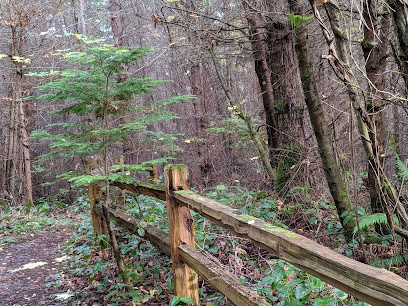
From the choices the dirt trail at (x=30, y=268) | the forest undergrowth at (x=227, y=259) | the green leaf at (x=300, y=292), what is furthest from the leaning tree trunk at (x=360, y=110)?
the dirt trail at (x=30, y=268)

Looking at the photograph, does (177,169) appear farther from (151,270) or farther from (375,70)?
(375,70)

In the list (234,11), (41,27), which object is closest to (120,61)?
(234,11)

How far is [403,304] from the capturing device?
1.20 meters

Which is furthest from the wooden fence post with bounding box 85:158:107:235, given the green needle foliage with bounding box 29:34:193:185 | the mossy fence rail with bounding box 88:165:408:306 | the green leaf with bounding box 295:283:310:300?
the green leaf with bounding box 295:283:310:300

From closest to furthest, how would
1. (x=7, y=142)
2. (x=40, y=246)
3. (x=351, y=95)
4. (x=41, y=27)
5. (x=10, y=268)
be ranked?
1. (x=351, y=95)
2. (x=10, y=268)
3. (x=40, y=246)
4. (x=41, y=27)
5. (x=7, y=142)

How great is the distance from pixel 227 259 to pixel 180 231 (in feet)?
4.00

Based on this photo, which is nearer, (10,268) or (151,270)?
(151,270)

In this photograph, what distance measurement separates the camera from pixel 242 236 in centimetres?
224

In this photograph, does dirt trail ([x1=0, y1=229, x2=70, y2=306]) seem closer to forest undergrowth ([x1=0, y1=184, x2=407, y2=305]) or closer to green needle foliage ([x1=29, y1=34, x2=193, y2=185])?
forest undergrowth ([x1=0, y1=184, x2=407, y2=305])

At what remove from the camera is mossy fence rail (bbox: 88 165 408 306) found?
1.33 metres

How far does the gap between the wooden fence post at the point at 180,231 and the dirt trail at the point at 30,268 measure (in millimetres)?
1807

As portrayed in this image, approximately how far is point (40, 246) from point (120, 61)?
4697 millimetres

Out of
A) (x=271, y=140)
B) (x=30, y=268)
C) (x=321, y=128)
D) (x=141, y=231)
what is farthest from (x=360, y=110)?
(x=30, y=268)

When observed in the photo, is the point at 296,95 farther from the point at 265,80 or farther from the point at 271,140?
the point at 271,140
